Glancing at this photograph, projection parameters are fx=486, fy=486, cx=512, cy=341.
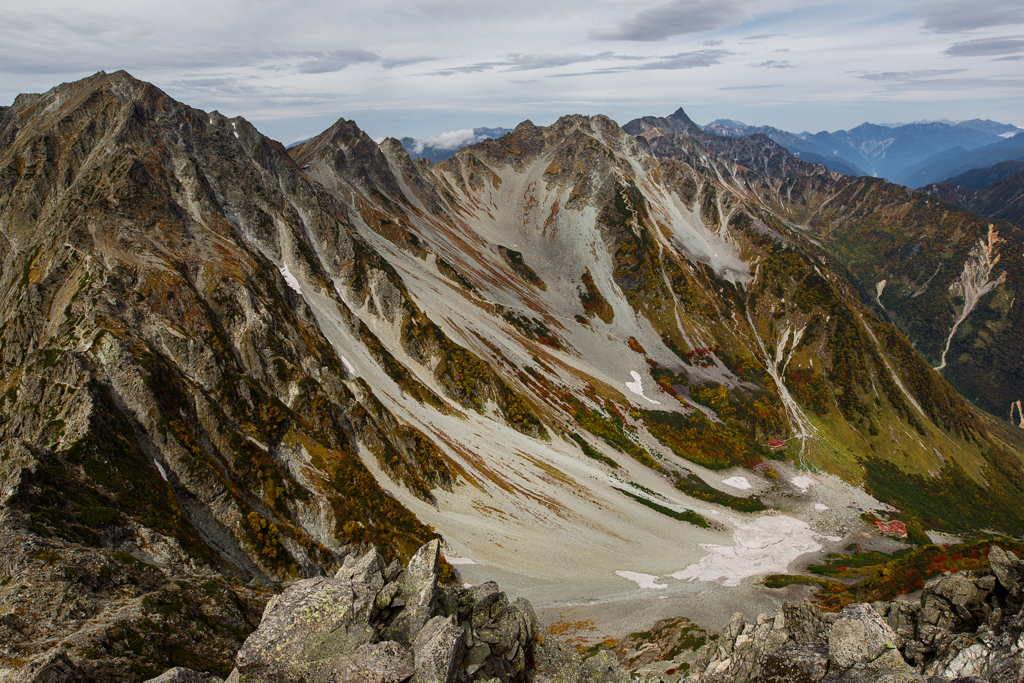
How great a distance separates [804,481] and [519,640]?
102726mm

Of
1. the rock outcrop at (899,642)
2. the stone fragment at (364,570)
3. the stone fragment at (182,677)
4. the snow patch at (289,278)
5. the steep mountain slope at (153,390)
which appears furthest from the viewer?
the snow patch at (289,278)

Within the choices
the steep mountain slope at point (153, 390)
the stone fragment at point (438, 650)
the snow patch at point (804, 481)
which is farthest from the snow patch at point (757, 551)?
the stone fragment at point (438, 650)

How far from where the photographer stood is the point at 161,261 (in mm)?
65125

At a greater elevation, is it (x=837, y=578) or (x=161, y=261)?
(x=161, y=261)

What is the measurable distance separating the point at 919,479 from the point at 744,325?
2445 inches

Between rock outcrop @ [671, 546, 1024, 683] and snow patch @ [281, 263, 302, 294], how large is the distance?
83236 millimetres

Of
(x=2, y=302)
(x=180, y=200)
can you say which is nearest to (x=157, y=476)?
(x=2, y=302)

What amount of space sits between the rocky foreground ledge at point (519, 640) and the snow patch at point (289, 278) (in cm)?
7393

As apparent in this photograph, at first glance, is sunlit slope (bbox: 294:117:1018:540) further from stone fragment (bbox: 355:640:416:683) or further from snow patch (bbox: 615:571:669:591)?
stone fragment (bbox: 355:640:416:683)

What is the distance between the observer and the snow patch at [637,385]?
4898 inches

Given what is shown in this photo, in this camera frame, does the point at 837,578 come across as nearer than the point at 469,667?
No

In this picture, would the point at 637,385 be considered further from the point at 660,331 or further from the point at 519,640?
the point at 519,640

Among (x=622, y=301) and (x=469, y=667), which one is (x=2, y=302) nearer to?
(x=469, y=667)

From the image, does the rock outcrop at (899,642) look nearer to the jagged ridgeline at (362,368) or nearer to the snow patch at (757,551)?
the jagged ridgeline at (362,368)
